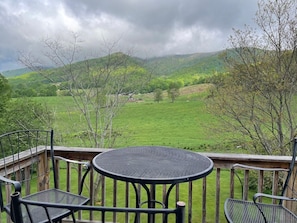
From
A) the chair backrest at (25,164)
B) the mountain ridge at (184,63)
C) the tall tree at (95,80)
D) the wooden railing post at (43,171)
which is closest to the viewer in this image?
the chair backrest at (25,164)

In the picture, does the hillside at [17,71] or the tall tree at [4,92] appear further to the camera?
the tall tree at [4,92]

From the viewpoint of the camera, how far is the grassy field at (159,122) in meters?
6.91

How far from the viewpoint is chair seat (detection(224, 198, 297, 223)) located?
1765mm

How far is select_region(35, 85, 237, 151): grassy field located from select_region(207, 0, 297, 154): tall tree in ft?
1.92

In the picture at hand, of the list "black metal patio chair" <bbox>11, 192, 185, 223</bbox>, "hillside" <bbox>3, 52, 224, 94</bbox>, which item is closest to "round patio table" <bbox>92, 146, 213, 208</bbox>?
"black metal patio chair" <bbox>11, 192, 185, 223</bbox>

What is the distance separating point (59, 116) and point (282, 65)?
5.47 metres

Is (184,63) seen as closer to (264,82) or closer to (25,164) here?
(264,82)

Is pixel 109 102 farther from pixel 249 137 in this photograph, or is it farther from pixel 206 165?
pixel 206 165

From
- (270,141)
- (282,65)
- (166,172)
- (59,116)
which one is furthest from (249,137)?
(166,172)

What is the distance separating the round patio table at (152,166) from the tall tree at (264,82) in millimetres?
4504

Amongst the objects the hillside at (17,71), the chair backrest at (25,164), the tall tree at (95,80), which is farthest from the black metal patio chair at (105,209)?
the hillside at (17,71)

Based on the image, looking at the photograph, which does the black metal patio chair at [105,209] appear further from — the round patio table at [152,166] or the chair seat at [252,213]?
the chair seat at [252,213]

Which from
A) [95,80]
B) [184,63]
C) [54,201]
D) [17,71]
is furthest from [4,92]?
[54,201]

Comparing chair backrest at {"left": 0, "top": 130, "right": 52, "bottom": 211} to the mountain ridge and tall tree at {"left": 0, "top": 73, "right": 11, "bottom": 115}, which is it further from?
tall tree at {"left": 0, "top": 73, "right": 11, "bottom": 115}
